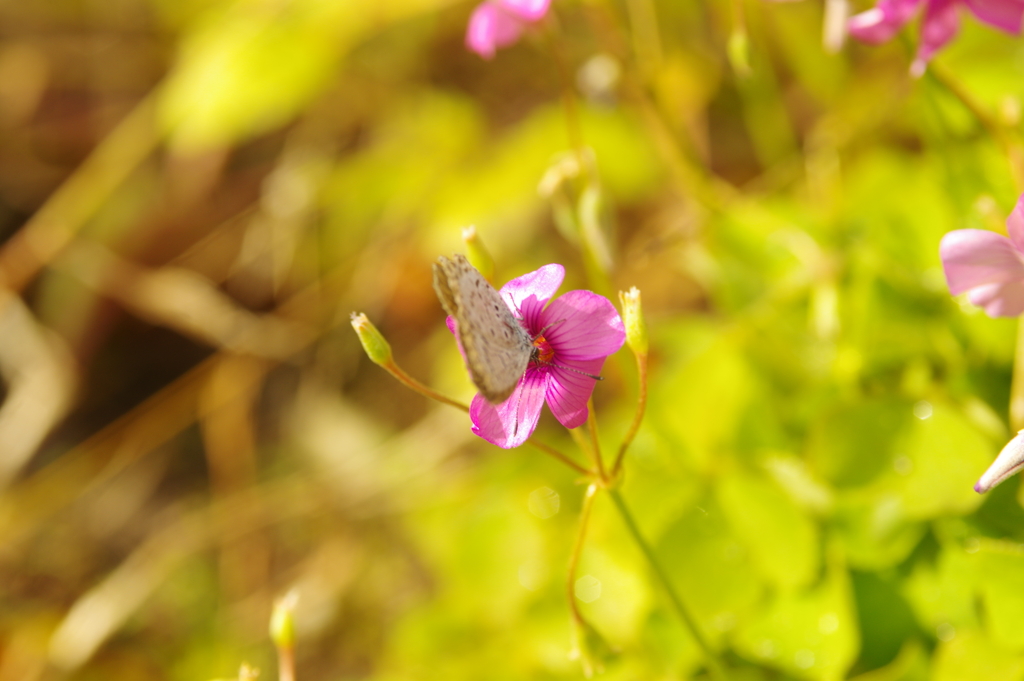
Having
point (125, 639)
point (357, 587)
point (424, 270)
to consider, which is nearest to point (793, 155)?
point (424, 270)

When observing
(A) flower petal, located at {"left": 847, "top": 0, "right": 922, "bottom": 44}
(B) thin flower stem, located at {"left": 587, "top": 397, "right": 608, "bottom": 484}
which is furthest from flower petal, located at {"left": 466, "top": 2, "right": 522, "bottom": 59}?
(B) thin flower stem, located at {"left": 587, "top": 397, "right": 608, "bottom": 484}

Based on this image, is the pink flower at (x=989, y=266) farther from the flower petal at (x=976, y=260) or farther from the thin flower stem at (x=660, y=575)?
the thin flower stem at (x=660, y=575)

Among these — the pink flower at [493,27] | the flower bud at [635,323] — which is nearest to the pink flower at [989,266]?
the flower bud at [635,323]

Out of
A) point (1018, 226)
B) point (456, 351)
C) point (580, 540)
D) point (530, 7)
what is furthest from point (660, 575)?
point (456, 351)

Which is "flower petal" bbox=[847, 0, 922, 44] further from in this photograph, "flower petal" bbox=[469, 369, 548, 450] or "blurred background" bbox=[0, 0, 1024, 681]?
"flower petal" bbox=[469, 369, 548, 450]

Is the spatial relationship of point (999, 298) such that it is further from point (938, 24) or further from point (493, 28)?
point (493, 28)

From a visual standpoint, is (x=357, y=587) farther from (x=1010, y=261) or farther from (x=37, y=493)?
(x=1010, y=261)

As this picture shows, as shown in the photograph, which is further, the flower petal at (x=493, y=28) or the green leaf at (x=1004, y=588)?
the flower petal at (x=493, y=28)

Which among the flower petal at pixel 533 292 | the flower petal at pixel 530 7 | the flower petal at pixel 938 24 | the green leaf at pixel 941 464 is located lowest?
the green leaf at pixel 941 464
